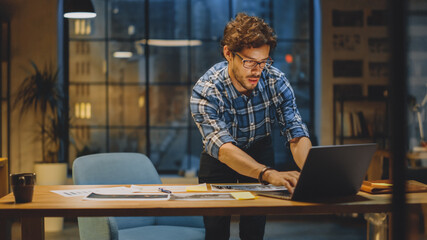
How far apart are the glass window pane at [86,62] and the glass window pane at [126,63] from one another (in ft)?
0.38

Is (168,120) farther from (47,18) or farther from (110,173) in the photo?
(110,173)

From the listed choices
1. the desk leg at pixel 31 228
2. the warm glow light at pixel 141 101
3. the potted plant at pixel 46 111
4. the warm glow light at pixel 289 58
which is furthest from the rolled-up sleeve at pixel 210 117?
the warm glow light at pixel 289 58

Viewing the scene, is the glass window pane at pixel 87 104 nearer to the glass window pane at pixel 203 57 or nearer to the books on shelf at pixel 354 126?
the glass window pane at pixel 203 57

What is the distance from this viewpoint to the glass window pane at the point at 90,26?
19.4 feet

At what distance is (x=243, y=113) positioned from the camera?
7.13 feet

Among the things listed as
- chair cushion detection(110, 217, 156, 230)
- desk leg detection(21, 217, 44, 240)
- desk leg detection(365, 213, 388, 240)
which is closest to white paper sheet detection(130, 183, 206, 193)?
desk leg detection(21, 217, 44, 240)

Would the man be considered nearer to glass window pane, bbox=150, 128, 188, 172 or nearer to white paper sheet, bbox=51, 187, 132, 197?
white paper sheet, bbox=51, 187, 132, 197

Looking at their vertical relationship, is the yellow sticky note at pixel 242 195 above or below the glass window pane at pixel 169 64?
below

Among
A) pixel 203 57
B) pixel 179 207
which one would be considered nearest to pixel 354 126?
pixel 203 57

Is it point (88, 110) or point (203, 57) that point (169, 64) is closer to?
point (203, 57)

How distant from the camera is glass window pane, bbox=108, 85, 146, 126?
5965 millimetres

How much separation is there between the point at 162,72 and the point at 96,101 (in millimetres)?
911

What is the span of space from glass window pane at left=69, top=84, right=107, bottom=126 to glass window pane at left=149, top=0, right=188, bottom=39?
1.01m

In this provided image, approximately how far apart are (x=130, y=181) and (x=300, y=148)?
0.95 m
